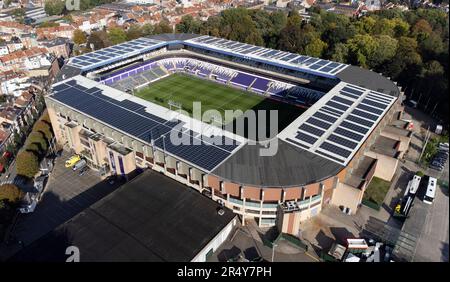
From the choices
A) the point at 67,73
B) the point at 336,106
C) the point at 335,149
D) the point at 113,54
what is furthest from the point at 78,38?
the point at 335,149

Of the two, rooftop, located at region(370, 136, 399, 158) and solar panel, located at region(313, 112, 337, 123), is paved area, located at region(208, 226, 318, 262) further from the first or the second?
rooftop, located at region(370, 136, 399, 158)

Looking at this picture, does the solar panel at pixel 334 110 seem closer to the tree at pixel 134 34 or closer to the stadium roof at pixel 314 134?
the stadium roof at pixel 314 134

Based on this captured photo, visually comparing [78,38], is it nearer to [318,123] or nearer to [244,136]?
[244,136]

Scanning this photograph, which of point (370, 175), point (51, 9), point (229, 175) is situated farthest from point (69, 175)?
point (51, 9)

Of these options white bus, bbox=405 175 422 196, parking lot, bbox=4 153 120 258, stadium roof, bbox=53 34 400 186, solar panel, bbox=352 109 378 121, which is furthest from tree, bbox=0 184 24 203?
white bus, bbox=405 175 422 196

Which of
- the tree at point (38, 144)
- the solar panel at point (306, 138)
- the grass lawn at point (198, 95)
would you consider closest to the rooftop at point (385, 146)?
the solar panel at point (306, 138)
